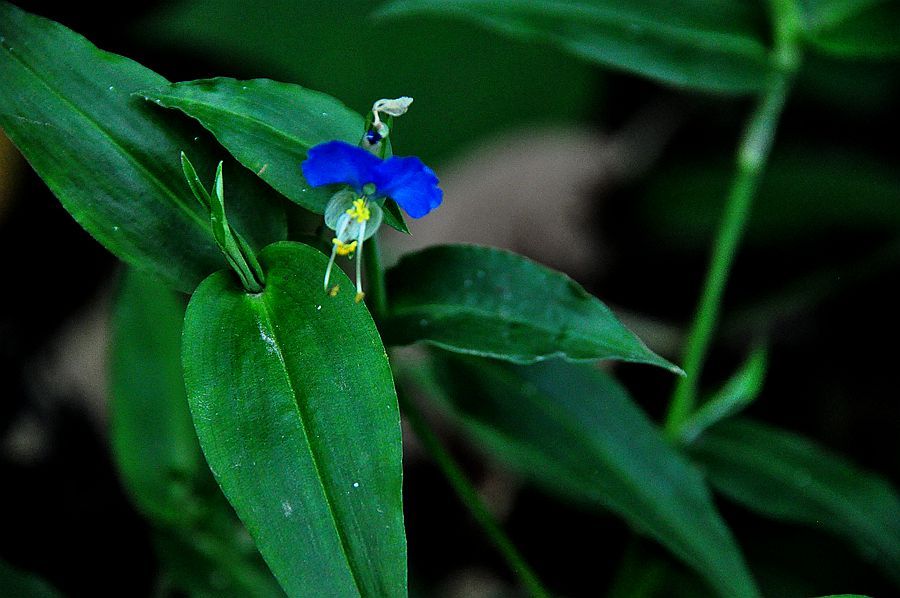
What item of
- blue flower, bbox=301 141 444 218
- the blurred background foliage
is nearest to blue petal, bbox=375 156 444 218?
blue flower, bbox=301 141 444 218

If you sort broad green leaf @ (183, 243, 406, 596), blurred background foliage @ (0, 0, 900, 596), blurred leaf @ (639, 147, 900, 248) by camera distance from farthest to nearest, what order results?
1. blurred leaf @ (639, 147, 900, 248)
2. blurred background foliage @ (0, 0, 900, 596)
3. broad green leaf @ (183, 243, 406, 596)

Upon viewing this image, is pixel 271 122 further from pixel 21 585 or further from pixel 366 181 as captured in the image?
pixel 21 585

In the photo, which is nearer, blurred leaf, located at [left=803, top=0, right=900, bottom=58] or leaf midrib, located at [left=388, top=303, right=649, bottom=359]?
leaf midrib, located at [left=388, top=303, right=649, bottom=359]

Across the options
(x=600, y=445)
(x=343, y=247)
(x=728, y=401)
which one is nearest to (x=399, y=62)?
(x=728, y=401)

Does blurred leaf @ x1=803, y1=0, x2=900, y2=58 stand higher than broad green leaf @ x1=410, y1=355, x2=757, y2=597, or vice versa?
blurred leaf @ x1=803, y1=0, x2=900, y2=58

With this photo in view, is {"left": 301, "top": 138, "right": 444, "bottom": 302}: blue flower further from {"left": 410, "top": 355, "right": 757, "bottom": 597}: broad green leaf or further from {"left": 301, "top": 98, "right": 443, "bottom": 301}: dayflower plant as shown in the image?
{"left": 410, "top": 355, "right": 757, "bottom": 597}: broad green leaf

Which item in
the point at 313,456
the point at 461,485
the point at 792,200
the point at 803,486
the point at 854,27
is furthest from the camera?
the point at 792,200
